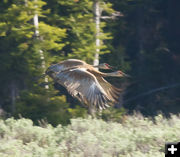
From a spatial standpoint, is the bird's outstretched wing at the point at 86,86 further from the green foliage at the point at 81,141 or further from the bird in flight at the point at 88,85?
the green foliage at the point at 81,141

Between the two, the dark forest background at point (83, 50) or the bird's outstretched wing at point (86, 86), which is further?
the dark forest background at point (83, 50)

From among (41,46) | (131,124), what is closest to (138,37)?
(41,46)

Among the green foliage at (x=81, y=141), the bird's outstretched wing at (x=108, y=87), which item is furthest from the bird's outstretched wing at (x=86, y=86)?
the green foliage at (x=81, y=141)

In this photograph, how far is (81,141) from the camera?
8.51 metres

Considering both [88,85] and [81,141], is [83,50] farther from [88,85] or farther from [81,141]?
[81,141]

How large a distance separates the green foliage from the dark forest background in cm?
339

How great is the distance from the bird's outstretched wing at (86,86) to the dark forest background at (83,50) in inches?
114

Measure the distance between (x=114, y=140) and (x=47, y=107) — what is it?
222 inches

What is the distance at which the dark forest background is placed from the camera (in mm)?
13773

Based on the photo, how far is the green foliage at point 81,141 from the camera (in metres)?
8.02

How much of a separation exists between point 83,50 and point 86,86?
12.6 feet

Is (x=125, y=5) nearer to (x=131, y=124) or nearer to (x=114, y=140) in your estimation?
(x=131, y=124)

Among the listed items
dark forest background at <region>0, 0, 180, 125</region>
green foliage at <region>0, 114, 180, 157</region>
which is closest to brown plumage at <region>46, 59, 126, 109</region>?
green foliage at <region>0, 114, 180, 157</region>

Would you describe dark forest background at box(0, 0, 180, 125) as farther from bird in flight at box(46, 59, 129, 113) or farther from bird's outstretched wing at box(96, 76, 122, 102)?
bird's outstretched wing at box(96, 76, 122, 102)
